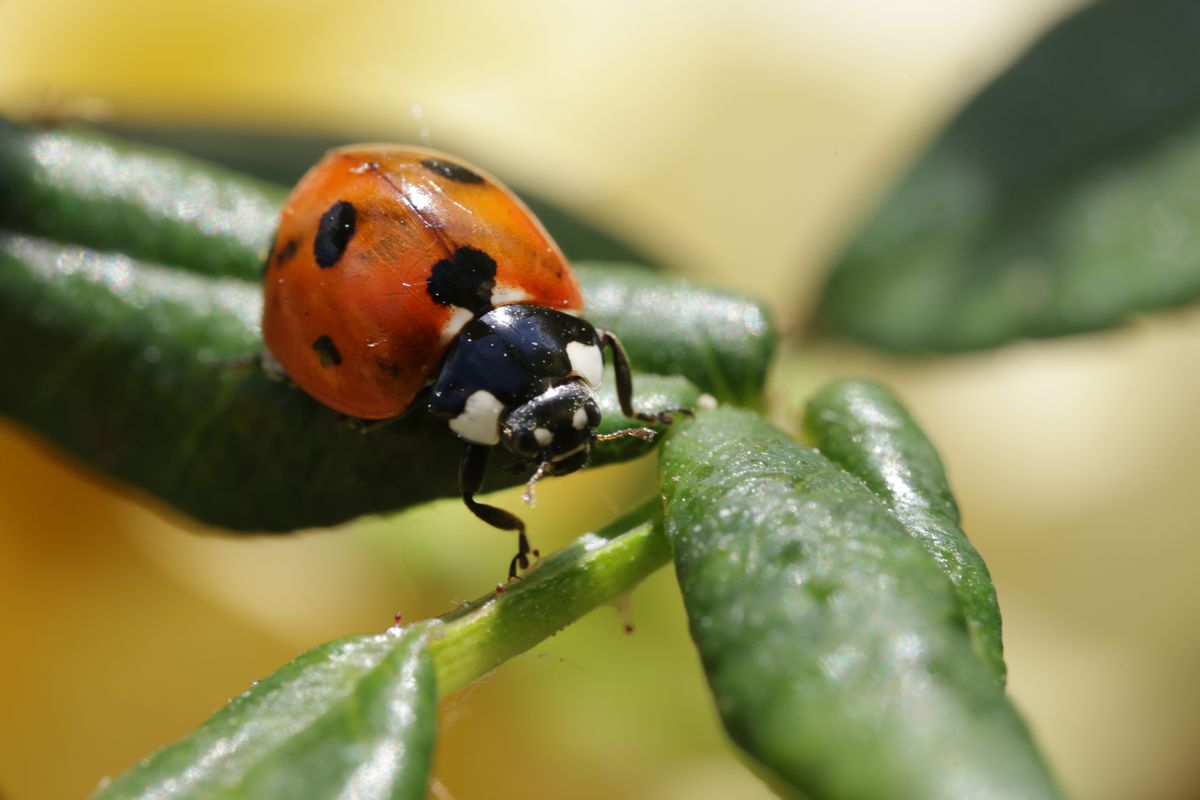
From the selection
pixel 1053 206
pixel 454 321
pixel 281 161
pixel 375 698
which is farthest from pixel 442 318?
pixel 1053 206

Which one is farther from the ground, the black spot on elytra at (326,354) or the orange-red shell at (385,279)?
the orange-red shell at (385,279)

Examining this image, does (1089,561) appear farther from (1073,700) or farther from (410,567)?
(410,567)

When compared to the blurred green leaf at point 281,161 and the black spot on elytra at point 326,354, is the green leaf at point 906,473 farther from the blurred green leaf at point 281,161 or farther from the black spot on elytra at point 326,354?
the blurred green leaf at point 281,161

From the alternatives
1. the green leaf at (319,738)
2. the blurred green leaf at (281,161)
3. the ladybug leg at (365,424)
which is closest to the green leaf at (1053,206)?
the blurred green leaf at (281,161)

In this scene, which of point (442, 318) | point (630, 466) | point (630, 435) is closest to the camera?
point (630, 435)

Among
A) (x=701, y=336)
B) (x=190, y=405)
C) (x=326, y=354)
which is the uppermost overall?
(x=701, y=336)

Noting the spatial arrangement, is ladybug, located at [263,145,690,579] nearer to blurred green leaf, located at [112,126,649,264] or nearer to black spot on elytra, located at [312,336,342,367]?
black spot on elytra, located at [312,336,342,367]

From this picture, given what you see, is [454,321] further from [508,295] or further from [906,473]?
[906,473]

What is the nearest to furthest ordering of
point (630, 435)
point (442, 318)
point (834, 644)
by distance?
point (834, 644)
point (630, 435)
point (442, 318)
